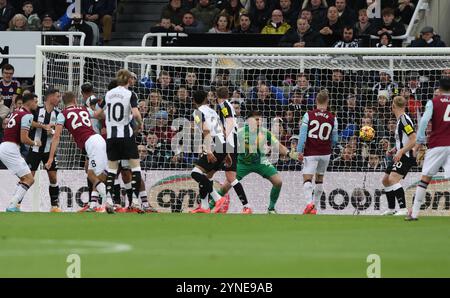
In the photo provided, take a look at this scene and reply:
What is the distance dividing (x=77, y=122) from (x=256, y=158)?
9.91 feet

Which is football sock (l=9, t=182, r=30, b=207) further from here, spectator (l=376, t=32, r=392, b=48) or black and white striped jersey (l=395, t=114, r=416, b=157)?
spectator (l=376, t=32, r=392, b=48)

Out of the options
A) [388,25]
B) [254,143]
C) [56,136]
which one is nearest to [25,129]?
[56,136]

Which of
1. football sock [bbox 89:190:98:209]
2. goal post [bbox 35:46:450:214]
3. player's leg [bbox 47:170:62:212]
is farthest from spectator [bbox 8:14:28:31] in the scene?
football sock [bbox 89:190:98:209]

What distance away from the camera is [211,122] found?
63.1 feet

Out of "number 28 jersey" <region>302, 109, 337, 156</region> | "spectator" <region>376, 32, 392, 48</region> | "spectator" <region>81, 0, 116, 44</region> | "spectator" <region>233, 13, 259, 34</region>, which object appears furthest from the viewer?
"spectator" <region>81, 0, 116, 44</region>

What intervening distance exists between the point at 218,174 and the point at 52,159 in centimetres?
346

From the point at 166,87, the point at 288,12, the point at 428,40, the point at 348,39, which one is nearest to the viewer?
the point at 166,87

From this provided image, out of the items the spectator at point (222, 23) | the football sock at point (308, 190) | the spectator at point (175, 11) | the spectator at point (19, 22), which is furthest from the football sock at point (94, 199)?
the spectator at point (19, 22)

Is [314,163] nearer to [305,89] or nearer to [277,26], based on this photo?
[305,89]

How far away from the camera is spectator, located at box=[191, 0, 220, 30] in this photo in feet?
86.6

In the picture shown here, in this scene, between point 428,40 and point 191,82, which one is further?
point 428,40
